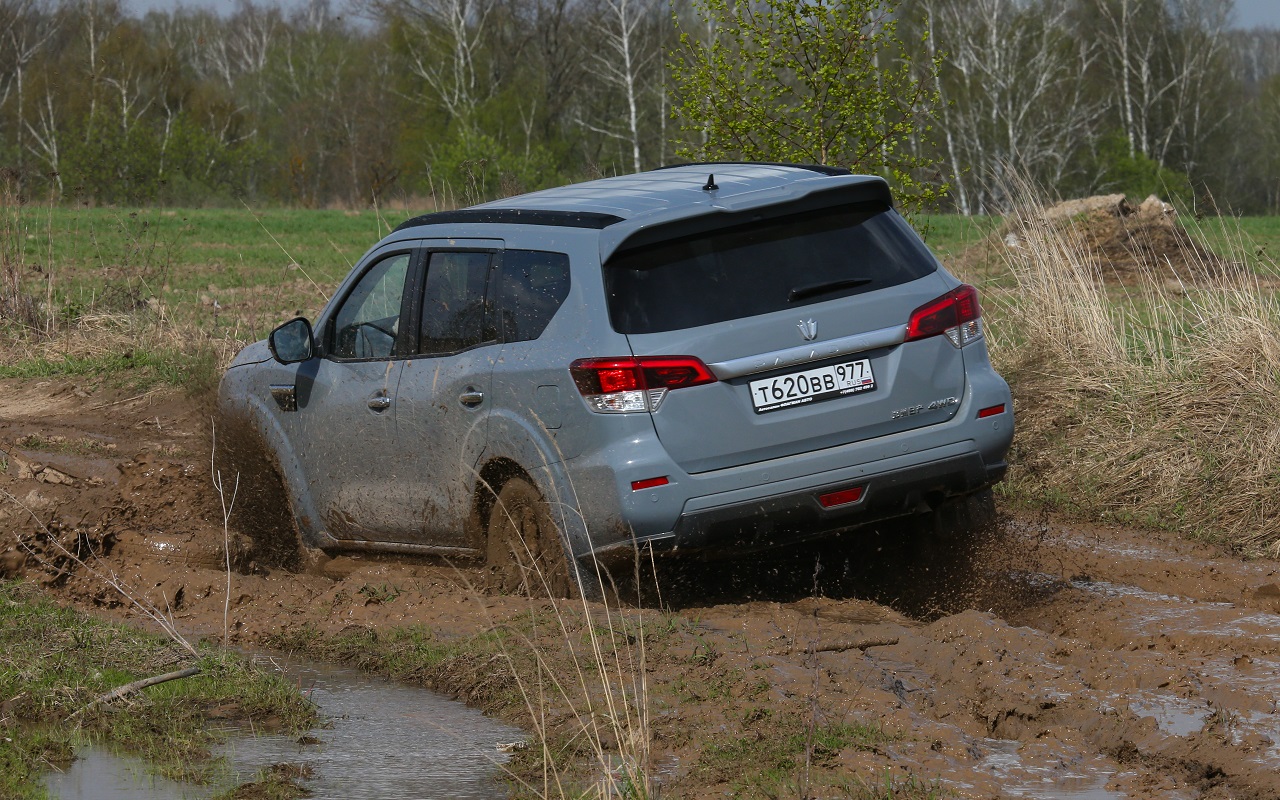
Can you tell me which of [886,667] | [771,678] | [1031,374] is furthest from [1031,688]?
[1031,374]

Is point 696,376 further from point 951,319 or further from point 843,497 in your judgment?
point 951,319

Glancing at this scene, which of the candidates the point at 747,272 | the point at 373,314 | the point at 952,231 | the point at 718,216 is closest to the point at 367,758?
the point at 747,272

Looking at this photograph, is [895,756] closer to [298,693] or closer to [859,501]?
[859,501]

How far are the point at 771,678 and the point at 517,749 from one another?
91cm

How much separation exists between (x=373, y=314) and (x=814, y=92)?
17.2 ft

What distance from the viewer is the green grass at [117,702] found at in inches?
188

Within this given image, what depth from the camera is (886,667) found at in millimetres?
5277

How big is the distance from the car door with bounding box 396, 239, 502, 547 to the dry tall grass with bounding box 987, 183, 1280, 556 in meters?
4.01

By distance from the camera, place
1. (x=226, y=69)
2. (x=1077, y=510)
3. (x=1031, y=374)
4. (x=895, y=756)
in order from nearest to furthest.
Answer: (x=895, y=756) < (x=1077, y=510) < (x=1031, y=374) < (x=226, y=69)

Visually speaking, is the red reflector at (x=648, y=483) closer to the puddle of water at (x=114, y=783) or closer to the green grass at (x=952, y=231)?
the puddle of water at (x=114, y=783)

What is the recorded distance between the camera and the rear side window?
585 centimetres

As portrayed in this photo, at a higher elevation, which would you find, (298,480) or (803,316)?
(803,316)

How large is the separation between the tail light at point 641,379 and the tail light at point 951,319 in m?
0.88

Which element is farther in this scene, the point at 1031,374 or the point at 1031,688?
the point at 1031,374
